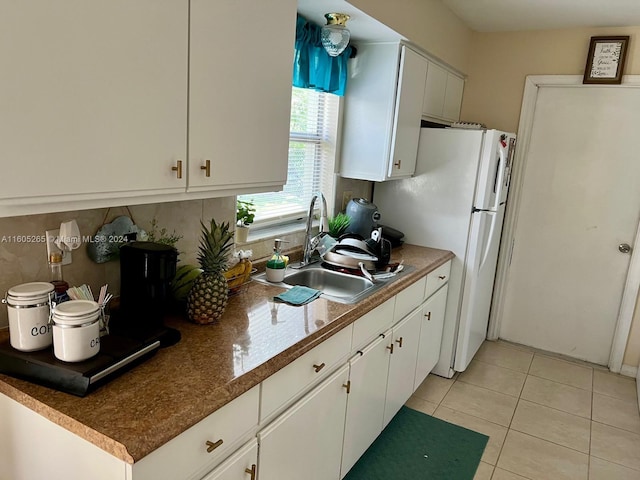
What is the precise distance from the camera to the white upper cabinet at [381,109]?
2.65 metres

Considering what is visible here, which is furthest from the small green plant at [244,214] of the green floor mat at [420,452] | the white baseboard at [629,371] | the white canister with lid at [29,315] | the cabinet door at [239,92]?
the white baseboard at [629,371]

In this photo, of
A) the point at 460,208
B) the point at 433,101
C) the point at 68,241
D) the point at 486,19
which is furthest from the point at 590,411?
the point at 68,241

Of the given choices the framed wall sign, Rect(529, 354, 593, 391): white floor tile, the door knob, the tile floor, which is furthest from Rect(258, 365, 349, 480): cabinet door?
the framed wall sign

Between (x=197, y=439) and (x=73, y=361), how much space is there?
1.17 ft

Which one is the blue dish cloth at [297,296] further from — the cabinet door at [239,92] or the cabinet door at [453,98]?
the cabinet door at [453,98]

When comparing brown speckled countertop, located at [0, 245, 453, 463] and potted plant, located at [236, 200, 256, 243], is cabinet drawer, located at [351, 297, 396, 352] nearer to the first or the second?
brown speckled countertop, located at [0, 245, 453, 463]

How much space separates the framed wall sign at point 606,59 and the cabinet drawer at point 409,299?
2017mm

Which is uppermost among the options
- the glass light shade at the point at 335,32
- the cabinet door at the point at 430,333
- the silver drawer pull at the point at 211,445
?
the glass light shade at the point at 335,32

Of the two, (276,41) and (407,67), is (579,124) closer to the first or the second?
(407,67)

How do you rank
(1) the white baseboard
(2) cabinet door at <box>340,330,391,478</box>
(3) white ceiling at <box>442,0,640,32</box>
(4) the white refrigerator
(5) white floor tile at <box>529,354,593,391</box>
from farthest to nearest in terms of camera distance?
(1) the white baseboard → (5) white floor tile at <box>529,354,593,391</box> → (4) the white refrigerator → (3) white ceiling at <box>442,0,640,32</box> → (2) cabinet door at <box>340,330,391,478</box>

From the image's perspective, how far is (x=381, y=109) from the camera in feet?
8.88

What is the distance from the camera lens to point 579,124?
349 centimetres

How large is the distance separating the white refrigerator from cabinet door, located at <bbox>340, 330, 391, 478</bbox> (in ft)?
3.53

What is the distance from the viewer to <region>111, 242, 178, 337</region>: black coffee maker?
1416 millimetres
